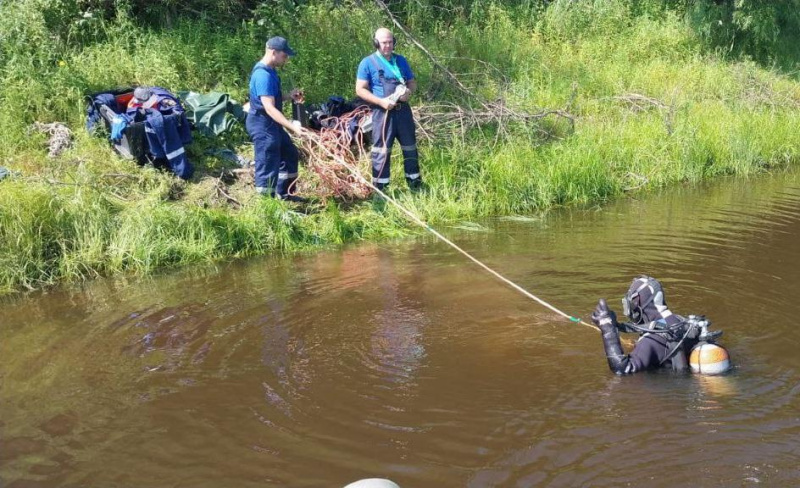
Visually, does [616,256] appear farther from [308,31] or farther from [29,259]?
[308,31]

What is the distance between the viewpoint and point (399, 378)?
16.3 ft

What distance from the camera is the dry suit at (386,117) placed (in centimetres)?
865

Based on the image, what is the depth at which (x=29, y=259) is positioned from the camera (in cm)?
716

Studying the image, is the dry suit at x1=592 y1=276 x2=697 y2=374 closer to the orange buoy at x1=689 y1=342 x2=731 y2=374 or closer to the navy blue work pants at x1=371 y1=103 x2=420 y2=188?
the orange buoy at x1=689 y1=342 x2=731 y2=374

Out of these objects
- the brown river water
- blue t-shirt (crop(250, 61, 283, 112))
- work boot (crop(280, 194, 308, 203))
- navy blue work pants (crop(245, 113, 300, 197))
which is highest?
blue t-shirt (crop(250, 61, 283, 112))

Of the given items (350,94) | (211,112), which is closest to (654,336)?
(211,112)

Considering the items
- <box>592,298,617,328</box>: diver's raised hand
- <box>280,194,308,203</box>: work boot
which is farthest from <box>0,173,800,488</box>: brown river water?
<box>280,194,308,203</box>: work boot

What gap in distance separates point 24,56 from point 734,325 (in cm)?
939

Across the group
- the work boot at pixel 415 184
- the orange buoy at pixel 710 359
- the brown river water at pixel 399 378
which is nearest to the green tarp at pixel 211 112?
the work boot at pixel 415 184

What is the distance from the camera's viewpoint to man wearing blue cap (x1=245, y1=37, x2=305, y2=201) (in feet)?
26.5

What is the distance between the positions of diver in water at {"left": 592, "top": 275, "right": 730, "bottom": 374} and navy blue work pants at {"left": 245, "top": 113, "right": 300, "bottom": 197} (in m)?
4.59

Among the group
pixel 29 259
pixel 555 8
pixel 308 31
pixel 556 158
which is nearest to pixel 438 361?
pixel 29 259

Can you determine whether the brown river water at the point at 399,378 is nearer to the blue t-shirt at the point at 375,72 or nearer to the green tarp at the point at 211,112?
the blue t-shirt at the point at 375,72

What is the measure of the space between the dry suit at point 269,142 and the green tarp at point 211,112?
1.46 meters
